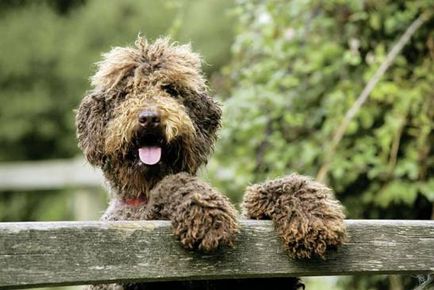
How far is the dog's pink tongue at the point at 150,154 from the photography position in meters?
3.15

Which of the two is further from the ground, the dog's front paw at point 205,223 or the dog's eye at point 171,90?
the dog's eye at point 171,90

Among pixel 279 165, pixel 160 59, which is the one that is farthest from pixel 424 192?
pixel 160 59

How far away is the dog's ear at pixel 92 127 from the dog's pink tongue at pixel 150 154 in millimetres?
165

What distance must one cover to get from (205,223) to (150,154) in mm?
784

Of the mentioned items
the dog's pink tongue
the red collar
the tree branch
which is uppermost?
the tree branch

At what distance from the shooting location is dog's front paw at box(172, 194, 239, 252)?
238 cm

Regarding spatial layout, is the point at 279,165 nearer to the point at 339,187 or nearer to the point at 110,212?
the point at 339,187

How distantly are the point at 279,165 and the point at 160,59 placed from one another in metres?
2.29

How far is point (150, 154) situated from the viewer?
3164mm

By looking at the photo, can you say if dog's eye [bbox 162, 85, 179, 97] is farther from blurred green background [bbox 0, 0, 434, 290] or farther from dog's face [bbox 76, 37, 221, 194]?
blurred green background [bbox 0, 0, 434, 290]

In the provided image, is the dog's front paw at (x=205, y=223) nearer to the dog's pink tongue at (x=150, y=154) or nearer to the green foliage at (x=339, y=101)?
the dog's pink tongue at (x=150, y=154)

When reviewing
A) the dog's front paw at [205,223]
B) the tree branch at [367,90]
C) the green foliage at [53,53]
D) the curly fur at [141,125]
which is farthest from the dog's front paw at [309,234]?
the green foliage at [53,53]

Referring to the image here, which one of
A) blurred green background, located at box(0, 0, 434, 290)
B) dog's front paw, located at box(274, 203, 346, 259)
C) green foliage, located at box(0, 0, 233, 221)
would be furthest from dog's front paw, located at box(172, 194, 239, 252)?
green foliage, located at box(0, 0, 233, 221)

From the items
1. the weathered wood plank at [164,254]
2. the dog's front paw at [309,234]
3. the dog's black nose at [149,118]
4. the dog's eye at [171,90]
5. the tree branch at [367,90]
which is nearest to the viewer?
the weathered wood plank at [164,254]
